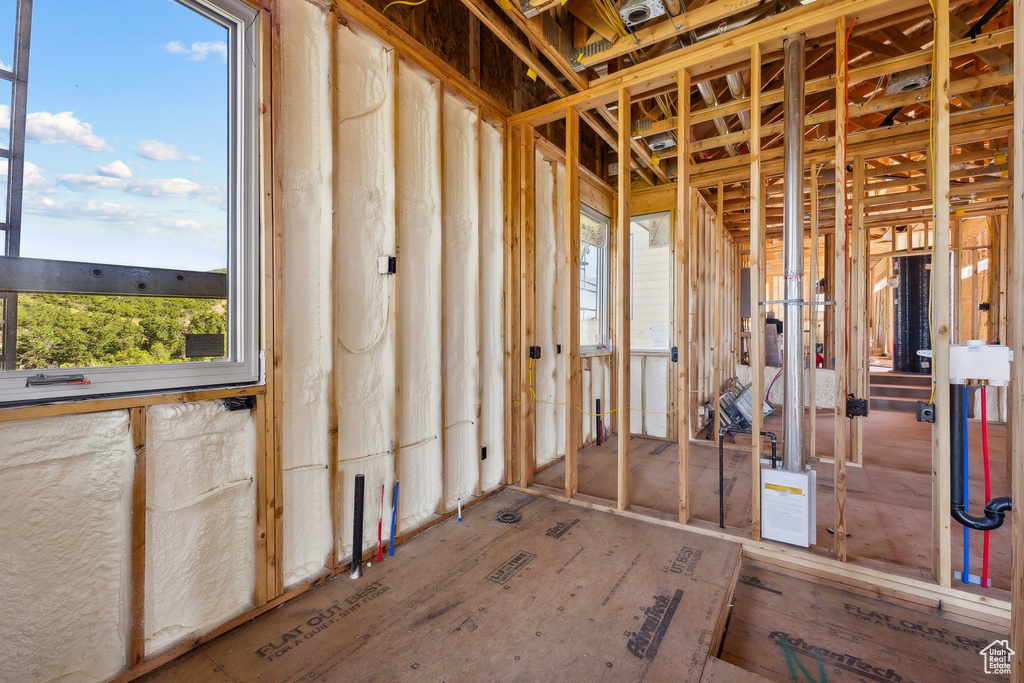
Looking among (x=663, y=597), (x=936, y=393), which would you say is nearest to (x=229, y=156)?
(x=663, y=597)

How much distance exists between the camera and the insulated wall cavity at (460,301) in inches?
116

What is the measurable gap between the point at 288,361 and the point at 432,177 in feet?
4.80

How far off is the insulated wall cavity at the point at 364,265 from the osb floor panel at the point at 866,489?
68.2 inches

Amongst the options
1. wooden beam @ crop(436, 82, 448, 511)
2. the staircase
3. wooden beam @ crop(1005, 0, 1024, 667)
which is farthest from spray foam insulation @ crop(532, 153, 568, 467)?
the staircase

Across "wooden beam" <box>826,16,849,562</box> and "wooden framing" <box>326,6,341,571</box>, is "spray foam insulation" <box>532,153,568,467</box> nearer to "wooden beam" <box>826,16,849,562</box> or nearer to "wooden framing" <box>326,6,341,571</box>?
"wooden framing" <box>326,6,341,571</box>

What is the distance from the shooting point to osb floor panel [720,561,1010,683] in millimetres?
1741

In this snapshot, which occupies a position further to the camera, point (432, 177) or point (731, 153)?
point (731, 153)

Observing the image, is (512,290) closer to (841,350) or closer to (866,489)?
(841,350)

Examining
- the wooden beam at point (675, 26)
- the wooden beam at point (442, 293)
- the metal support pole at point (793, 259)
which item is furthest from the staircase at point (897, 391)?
the wooden beam at point (442, 293)

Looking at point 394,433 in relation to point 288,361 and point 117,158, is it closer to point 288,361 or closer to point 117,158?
point 288,361

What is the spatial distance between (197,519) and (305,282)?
43.3 inches

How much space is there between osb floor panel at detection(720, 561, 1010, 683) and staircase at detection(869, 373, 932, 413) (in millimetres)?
6081

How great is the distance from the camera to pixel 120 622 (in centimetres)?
157

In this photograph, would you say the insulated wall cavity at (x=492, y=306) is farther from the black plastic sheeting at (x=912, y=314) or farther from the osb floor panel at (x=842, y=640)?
the black plastic sheeting at (x=912, y=314)
